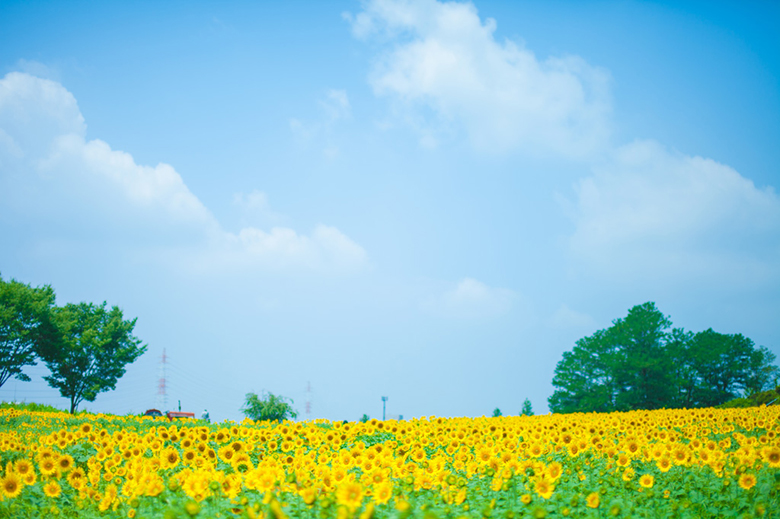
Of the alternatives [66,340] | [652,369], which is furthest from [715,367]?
[66,340]

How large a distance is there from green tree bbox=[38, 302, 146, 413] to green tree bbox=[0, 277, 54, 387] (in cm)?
108

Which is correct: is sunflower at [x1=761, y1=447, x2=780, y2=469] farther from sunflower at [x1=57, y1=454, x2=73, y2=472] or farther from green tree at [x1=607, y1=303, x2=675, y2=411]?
green tree at [x1=607, y1=303, x2=675, y2=411]

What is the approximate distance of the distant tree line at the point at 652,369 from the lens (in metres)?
43.1

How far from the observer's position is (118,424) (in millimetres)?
15703

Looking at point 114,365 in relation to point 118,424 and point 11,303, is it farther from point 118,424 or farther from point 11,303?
A: point 118,424

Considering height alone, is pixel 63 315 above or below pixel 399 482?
above

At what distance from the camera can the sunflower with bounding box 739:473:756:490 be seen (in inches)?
243

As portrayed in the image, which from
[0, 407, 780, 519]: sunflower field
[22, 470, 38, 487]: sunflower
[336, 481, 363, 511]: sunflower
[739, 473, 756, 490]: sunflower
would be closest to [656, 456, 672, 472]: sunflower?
[0, 407, 780, 519]: sunflower field

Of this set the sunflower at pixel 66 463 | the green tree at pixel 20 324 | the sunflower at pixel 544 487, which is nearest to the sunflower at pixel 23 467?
the sunflower at pixel 66 463

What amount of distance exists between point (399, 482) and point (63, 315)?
139ft

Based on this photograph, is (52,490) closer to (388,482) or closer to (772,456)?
(388,482)

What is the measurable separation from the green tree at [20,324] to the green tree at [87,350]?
1.08 m

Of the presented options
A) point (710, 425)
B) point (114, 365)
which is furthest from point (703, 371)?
point (114, 365)

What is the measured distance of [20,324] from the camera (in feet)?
116
